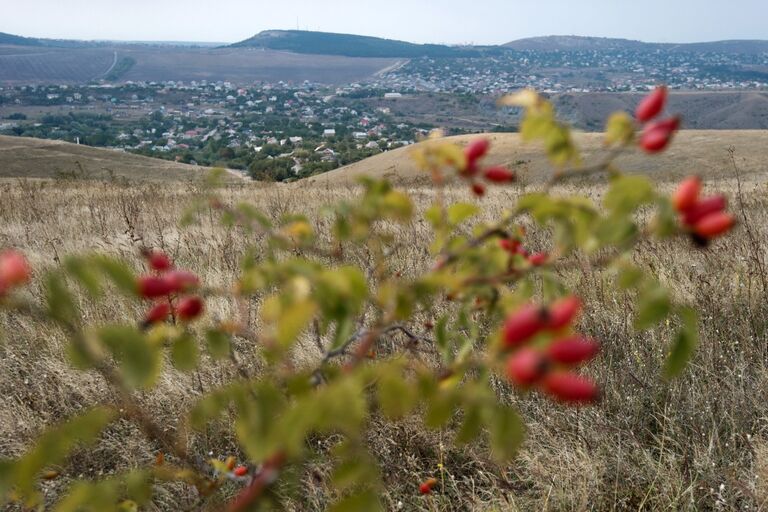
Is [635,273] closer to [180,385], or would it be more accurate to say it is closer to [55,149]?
[180,385]

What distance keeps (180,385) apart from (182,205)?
5355 millimetres

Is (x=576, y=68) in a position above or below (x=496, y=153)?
above

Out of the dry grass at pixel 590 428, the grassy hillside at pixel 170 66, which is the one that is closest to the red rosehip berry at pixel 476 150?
the dry grass at pixel 590 428

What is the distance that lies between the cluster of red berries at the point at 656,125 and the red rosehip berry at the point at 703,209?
0.28ft

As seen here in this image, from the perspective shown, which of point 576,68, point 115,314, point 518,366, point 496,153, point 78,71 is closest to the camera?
point 518,366

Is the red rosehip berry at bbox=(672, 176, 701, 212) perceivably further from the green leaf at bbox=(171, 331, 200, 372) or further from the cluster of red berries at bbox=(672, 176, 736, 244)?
the green leaf at bbox=(171, 331, 200, 372)

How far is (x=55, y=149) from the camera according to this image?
30312mm

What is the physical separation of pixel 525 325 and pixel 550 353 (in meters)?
0.04

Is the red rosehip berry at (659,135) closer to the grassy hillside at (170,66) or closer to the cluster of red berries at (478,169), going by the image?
the cluster of red berries at (478,169)

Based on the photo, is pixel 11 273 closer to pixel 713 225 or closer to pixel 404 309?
pixel 404 309

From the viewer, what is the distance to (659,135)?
0.67 m

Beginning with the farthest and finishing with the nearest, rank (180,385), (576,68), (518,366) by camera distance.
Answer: (576,68), (180,385), (518,366)

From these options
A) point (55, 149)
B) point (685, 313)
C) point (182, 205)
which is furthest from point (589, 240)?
point (55, 149)

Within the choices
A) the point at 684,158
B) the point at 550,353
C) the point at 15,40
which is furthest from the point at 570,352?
the point at 15,40
